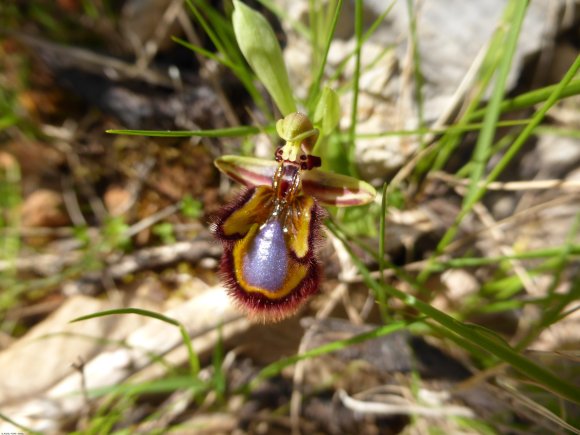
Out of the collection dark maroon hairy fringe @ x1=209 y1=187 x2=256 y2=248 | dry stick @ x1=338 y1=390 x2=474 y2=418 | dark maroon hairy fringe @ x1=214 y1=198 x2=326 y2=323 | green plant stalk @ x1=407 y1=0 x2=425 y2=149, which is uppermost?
green plant stalk @ x1=407 y1=0 x2=425 y2=149

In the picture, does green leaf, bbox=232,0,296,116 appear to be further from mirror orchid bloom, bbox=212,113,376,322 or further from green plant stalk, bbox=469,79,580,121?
green plant stalk, bbox=469,79,580,121

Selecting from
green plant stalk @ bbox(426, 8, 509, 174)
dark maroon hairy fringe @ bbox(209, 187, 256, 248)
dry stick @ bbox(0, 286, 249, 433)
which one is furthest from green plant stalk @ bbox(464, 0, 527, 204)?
dry stick @ bbox(0, 286, 249, 433)

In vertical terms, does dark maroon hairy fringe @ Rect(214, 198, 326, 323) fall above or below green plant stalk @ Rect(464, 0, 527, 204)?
below

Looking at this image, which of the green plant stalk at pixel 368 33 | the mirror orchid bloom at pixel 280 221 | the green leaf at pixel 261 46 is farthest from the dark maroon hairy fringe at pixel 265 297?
the green plant stalk at pixel 368 33

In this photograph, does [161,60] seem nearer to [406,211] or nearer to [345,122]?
[345,122]

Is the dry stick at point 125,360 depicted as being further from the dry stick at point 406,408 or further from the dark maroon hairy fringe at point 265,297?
the dry stick at point 406,408

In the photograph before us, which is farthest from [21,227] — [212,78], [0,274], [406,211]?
[406,211]

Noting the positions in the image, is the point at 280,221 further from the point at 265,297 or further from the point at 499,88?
the point at 499,88
